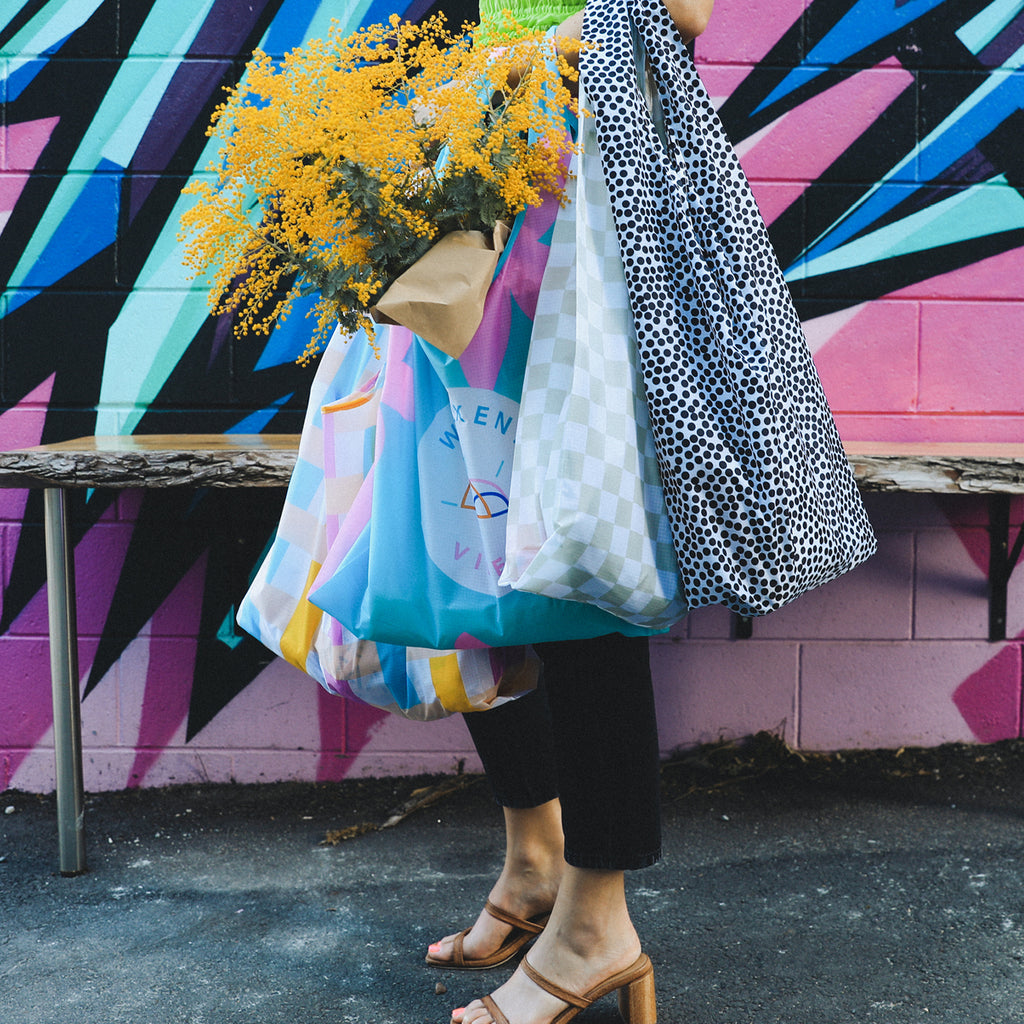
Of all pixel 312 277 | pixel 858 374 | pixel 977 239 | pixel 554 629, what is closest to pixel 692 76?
pixel 312 277

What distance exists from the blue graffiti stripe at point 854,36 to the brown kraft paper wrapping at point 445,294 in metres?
1.44

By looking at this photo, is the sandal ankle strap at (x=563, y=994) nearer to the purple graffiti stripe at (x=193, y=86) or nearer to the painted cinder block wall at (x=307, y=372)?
the painted cinder block wall at (x=307, y=372)

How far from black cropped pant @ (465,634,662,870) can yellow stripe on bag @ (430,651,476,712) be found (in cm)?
11

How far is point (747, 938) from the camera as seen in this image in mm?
1451

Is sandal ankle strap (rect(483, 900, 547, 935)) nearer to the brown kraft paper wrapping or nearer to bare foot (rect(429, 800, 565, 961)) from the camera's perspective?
bare foot (rect(429, 800, 565, 961))

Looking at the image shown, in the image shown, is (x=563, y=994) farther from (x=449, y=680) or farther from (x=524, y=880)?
(x=449, y=680)

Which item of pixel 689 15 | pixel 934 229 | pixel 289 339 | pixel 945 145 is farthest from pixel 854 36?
pixel 289 339

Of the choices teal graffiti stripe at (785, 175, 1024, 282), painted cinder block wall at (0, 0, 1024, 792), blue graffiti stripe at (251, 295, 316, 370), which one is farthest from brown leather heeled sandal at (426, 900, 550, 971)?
teal graffiti stripe at (785, 175, 1024, 282)

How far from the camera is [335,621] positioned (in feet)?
3.86

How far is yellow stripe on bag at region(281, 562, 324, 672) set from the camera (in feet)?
3.96

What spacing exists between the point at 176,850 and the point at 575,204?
1534 mm

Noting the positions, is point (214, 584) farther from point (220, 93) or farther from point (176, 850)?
point (220, 93)

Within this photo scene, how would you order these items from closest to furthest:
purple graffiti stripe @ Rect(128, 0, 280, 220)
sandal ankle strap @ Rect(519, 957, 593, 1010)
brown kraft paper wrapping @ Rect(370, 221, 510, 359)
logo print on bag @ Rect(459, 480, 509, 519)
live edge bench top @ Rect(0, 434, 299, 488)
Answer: brown kraft paper wrapping @ Rect(370, 221, 510, 359) < logo print on bag @ Rect(459, 480, 509, 519) < sandal ankle strap @ Rect(519, 957, 593, 1010) < live edge bench top @ Rect(0, 434, 299, 488) < purple graffiti stripe @ Rect(128, 0, 280, 220)

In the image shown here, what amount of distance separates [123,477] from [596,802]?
1.01 m
